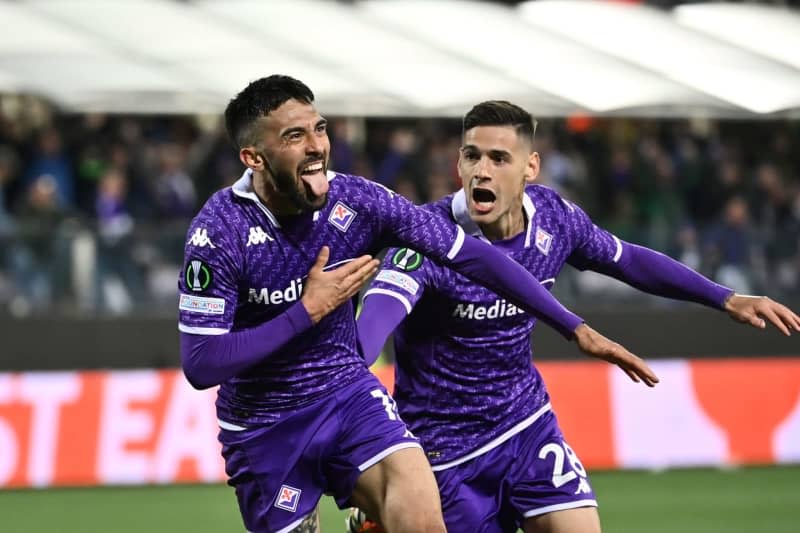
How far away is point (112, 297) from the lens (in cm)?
1285

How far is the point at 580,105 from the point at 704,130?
146 inches

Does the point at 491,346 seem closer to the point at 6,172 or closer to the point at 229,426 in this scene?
the point at 229,426

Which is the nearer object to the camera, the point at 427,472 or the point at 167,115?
the point at 427,472

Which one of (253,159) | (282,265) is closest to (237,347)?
(282,265)

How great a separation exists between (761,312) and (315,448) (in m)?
1.95

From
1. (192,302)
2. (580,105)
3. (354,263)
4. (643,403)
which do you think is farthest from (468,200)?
(580,105)

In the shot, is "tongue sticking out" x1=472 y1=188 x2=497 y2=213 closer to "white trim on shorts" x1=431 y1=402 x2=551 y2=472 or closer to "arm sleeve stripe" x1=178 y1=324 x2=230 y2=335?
"white trim on shorts" x1=431 y1=402 x2=551 y2=472

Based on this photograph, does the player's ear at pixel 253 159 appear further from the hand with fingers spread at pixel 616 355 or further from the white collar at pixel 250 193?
the hand with fingers spread at pixel 616 355

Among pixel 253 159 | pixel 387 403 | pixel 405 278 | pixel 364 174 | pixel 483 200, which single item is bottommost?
pixel 364 174

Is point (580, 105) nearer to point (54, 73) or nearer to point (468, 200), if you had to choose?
point (54, 73)

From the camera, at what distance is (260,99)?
5727mm

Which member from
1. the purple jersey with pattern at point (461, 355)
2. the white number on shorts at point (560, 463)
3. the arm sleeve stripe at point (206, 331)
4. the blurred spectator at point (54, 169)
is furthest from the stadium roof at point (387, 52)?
the arm sleeve stripe at point (206, 331)

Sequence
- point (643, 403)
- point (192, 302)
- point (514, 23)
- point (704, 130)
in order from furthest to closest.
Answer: point (704, 130) → point (514, 23) → point (643, 403) → point (192, 302)

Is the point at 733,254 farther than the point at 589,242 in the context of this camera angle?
Yes
